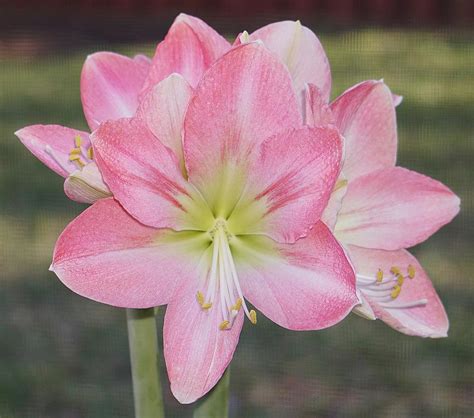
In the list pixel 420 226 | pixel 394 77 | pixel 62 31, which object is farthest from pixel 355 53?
pixel 420 226

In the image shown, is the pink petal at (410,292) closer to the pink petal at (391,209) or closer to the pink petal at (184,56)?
the pink petal at (391,209)

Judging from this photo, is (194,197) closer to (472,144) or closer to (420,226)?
(420,226)

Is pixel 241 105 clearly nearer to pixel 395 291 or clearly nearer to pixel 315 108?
pixel 315 108

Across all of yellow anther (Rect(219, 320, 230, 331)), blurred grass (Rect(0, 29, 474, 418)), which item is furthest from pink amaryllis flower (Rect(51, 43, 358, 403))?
blurred grass (Rect(0, 29, 474, 418))

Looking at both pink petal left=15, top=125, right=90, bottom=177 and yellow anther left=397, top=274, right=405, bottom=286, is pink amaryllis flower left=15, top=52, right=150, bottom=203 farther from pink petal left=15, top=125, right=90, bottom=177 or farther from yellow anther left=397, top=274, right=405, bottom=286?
yellow anther left=397, top=274, right=405, bottom=286

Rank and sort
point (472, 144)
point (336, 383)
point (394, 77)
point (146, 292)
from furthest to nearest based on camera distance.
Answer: point (394, 77)
point (472, 144)
point (336, 383)
point (146, 292)

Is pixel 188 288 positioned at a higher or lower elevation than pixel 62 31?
higher

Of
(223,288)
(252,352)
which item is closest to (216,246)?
(223,288)
